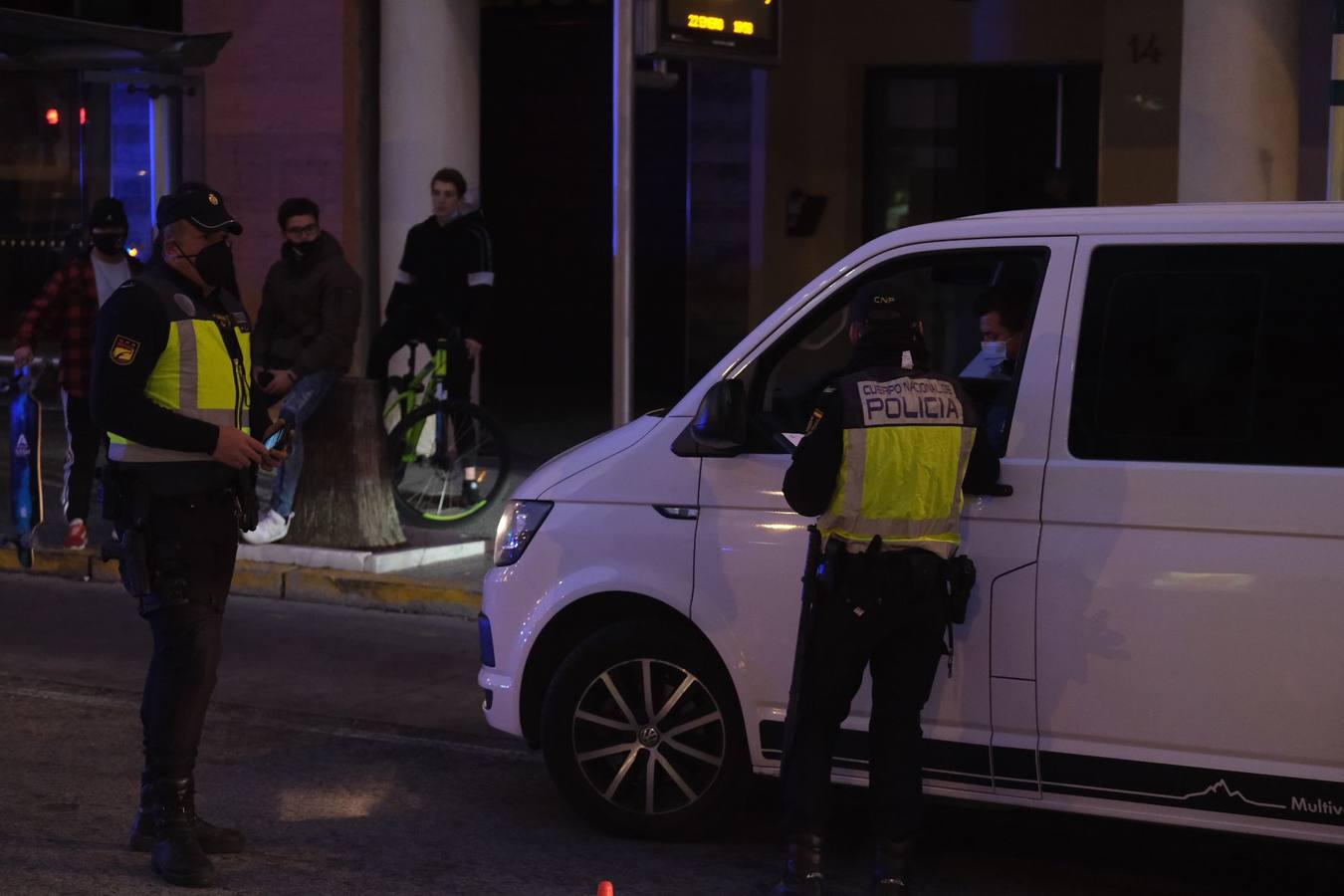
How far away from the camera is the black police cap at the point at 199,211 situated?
5.62 meters

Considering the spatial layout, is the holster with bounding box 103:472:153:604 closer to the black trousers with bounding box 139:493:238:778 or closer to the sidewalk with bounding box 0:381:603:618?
the black trousers with bounding box 139:493:238:778

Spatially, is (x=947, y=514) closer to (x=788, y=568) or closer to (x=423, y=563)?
(x=788, y=568)

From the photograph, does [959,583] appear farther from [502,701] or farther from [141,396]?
[141,396]

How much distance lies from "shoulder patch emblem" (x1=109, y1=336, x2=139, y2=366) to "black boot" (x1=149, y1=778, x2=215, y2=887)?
1.21 meters

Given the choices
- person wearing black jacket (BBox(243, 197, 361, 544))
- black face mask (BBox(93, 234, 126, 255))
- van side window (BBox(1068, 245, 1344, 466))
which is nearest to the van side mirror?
van side window (BBox(1068, 245, 1344, 466))

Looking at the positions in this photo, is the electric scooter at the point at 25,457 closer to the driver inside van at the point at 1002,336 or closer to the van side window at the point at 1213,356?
the driver inside van at the point at 1002,336

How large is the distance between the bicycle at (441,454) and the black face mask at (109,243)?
6.25ft

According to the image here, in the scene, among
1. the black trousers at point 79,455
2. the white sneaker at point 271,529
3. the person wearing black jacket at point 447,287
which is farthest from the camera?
the person wearing black jacket at point 447,287

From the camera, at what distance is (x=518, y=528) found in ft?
19.9

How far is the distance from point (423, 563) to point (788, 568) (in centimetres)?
519

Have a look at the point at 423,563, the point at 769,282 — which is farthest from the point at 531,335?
the point at 423,563

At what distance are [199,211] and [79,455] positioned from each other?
516 centimetres

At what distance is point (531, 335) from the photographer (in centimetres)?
1892

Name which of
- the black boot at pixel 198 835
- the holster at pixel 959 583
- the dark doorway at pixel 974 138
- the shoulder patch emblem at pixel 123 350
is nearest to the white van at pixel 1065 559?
the holster at pixel 959 583
